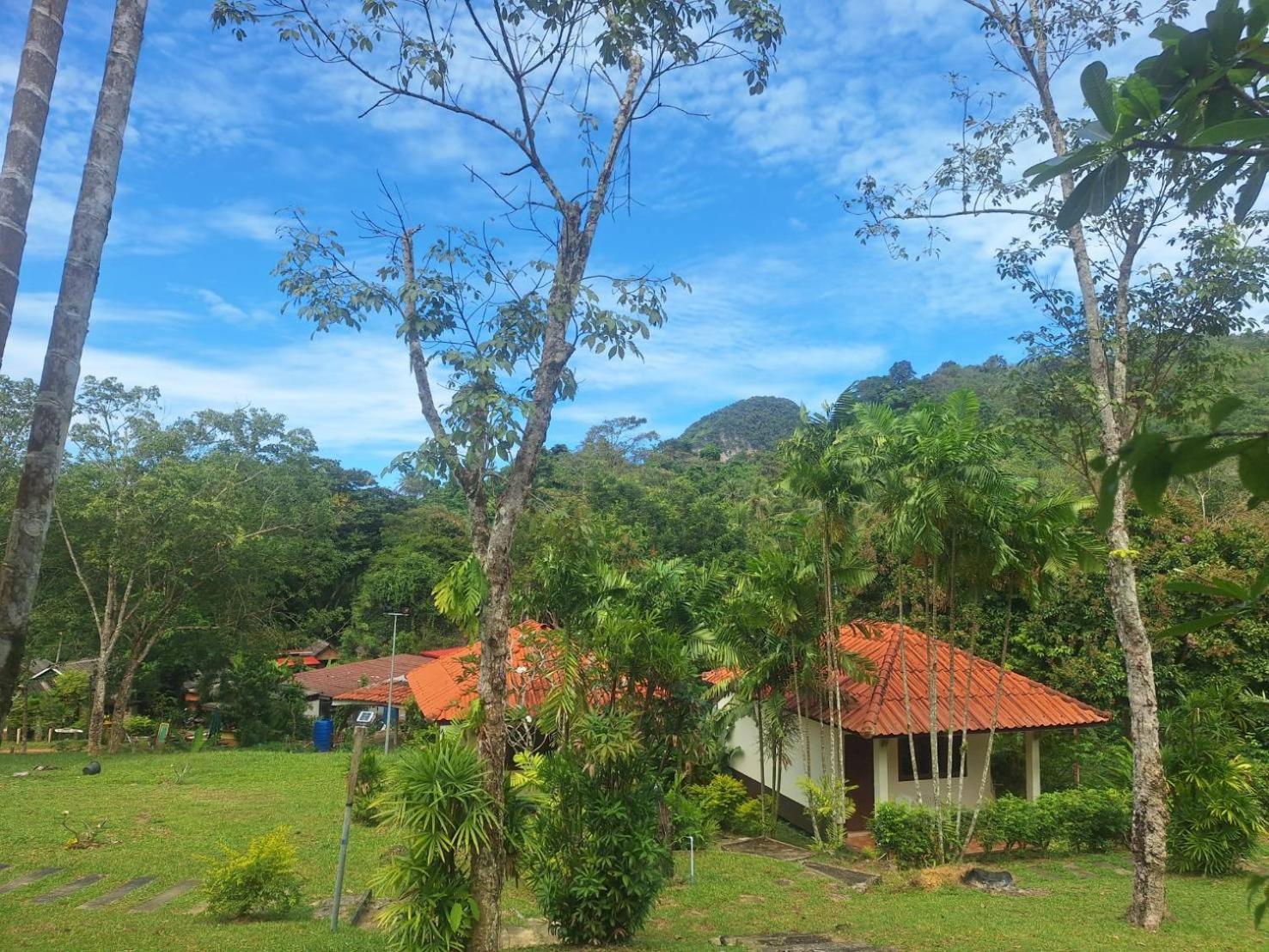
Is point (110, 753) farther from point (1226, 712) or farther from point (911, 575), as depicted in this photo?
point (1226, 712)

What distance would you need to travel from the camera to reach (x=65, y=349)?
12.0 feet

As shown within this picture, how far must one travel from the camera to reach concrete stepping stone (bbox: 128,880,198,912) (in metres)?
8.58

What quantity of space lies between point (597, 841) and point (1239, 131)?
711 centimetres

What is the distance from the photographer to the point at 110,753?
20.7 m

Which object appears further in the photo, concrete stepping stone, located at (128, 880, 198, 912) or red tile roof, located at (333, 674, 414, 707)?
red tile roof, located at (333, 674, 414, 707)

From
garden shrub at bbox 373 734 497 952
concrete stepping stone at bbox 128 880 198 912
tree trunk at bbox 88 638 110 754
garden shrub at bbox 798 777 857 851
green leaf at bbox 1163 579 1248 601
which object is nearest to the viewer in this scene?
green leaf at bbox 1163 579 1248 601

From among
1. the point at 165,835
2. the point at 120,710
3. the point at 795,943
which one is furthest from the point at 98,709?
the point at 795,943

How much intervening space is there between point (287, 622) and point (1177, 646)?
2913 centimetres

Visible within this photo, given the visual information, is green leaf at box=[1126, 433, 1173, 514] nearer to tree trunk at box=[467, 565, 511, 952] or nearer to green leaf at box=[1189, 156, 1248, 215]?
green leaf at box=[1189, 156, 1248, 215]

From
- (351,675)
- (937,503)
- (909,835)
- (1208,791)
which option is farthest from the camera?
(351,675)

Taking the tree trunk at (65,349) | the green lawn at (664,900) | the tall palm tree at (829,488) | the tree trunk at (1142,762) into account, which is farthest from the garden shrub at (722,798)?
the tree trunk at (65,349)

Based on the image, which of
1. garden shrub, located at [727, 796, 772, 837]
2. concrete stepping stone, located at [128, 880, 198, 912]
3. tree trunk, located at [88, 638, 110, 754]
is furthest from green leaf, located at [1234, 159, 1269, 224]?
tree trunk, located at [88, 638, 110, 754]

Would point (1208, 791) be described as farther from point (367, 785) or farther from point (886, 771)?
point (367, 785)

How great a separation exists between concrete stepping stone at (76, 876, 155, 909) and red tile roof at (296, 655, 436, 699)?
49.2 feet
